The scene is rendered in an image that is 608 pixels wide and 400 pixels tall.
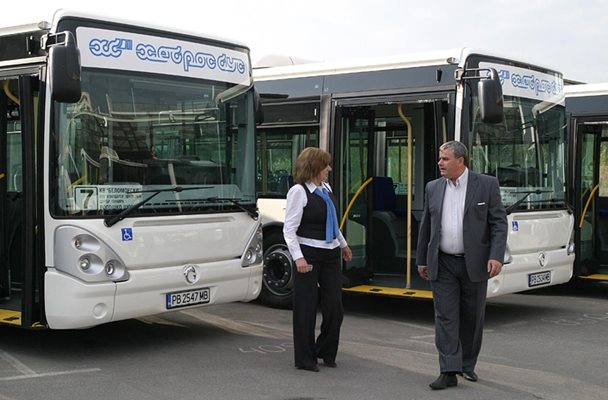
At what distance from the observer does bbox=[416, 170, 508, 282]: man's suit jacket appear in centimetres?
676

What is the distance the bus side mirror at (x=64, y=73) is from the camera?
23.3 ft

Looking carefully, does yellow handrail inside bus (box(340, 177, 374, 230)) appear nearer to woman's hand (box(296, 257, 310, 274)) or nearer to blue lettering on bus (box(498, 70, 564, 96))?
blue lettering on bus (box(498, 70, 564, 96))

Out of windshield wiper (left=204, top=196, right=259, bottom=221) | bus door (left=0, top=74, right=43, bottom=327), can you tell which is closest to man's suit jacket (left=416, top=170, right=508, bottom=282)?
windshield wiper (left=204, top=196, right=259, bottom=221)

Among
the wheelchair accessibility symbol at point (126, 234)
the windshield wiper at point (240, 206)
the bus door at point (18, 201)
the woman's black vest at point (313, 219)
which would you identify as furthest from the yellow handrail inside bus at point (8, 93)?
the woman's black vest at point (313, 219)

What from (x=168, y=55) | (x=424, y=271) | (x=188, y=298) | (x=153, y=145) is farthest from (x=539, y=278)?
(x=168, y=55)

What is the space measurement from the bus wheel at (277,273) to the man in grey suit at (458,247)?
423cm

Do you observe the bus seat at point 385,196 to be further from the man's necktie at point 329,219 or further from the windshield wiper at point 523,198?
the man's necktie at point 329,219

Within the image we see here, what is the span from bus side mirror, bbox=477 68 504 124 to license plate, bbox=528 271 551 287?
2030mm

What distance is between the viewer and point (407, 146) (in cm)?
1124

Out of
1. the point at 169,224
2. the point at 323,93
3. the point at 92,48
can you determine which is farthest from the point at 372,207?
the point at 92,48

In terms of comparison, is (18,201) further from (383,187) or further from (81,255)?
(383,187)

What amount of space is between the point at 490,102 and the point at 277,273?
3.65m

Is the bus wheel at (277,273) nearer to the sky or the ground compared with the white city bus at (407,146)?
nearer to the ground

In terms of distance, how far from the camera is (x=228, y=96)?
8914 millimetres
